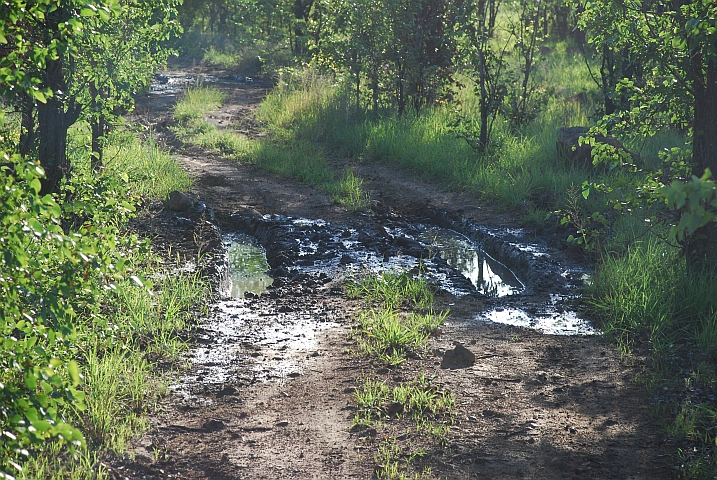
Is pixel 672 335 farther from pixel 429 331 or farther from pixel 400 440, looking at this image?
pixel 400 440

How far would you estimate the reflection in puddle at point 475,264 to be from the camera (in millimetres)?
6957

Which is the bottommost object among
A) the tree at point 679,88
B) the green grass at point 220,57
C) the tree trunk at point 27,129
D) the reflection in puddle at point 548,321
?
the reflection in puddle at point 548,321

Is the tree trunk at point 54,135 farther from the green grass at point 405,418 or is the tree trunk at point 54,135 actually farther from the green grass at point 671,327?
the green grass at point 671,327

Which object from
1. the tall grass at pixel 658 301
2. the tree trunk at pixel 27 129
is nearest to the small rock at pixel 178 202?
the tree trunk at pixel 27 129

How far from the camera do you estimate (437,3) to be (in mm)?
12273

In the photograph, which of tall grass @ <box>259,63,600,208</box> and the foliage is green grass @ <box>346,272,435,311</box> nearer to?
tall grass @ <box>259,63,600,208</box>

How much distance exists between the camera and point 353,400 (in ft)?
14.3

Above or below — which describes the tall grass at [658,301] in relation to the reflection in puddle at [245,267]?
above

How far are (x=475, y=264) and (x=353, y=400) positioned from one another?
350cm

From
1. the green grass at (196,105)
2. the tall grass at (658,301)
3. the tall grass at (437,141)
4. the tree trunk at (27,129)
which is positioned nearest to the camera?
the tall grass at (658,301)

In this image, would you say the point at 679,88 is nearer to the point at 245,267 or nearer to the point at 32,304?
the point at 245,267

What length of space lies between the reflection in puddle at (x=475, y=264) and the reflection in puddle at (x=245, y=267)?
1748 millimetres

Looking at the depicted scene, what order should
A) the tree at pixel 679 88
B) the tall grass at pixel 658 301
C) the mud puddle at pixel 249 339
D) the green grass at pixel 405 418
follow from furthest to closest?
the tree at pixel 679 88 < the tall grass at pixel 658 301 < the mud puddle at pixel 249 339 < the green grass at pixel 405 418

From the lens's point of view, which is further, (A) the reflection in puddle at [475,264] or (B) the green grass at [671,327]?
(A) the reflection in puddle at [475,264]
